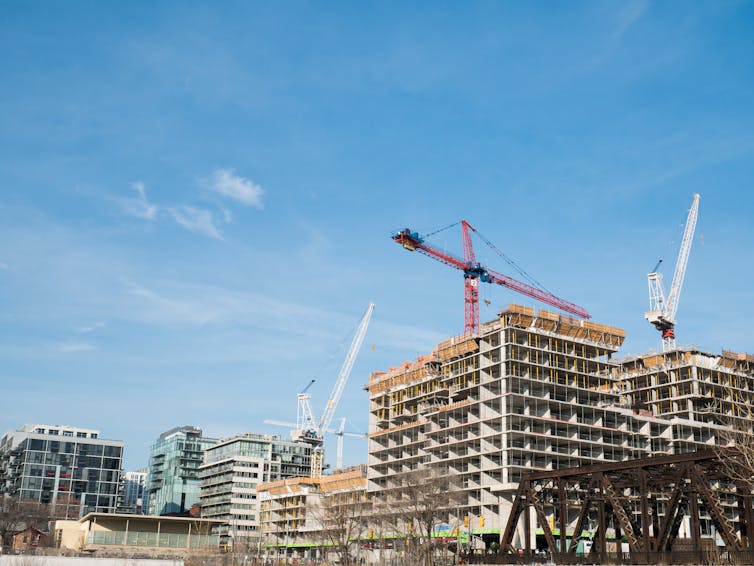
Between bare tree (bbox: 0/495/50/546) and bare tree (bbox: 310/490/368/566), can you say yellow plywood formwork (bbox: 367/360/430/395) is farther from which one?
bare tree (bbox: 0/495/50/546)

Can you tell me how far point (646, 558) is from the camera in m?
62.8

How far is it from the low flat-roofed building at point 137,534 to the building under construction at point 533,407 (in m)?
36.4

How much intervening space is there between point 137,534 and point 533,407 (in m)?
76.1

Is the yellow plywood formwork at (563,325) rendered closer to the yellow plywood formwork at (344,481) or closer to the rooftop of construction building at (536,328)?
the rooftop of construction building at (536,328)

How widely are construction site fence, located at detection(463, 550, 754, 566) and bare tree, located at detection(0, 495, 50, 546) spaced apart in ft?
299

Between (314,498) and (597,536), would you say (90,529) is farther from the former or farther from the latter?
(597,536)

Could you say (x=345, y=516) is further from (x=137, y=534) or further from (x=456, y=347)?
(x=137, y=534)

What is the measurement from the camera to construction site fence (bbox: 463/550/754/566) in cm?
5555

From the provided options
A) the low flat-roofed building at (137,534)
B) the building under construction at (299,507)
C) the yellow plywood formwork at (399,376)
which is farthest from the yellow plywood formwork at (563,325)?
the low flat-roofed building at (137,534)

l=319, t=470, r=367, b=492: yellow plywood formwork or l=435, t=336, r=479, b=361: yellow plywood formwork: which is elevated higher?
l=435, t=336, r=479, b=361: yellow plywood formwork

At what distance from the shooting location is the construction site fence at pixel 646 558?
2187 inches

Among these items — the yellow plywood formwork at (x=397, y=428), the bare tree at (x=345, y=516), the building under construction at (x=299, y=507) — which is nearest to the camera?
the bare tree at (x=345, y=516)

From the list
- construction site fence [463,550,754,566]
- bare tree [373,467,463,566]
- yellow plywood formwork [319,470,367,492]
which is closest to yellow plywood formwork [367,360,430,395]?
yellow plywood formwork [319,470,367,492]

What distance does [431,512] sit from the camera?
91.8 meters
